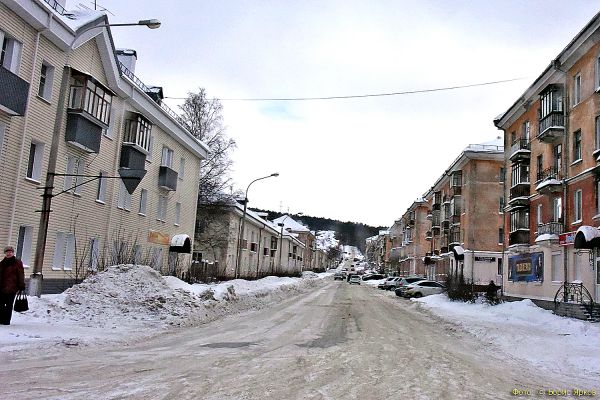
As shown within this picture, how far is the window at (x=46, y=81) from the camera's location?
19.2 meters

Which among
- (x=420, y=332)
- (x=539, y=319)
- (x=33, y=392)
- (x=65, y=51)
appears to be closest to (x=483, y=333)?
(x=420, y=332)

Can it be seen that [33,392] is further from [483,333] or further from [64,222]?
[64,222]

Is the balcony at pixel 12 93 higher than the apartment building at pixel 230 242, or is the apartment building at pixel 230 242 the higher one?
the balcony at pixel 12 93

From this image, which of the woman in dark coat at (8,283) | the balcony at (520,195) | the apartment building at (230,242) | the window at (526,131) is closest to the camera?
the woman in dark coat at (8,283)

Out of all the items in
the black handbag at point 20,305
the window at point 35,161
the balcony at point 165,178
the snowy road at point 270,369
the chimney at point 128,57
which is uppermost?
the chimney at point 128,57

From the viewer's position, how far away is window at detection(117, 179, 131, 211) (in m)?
26.6

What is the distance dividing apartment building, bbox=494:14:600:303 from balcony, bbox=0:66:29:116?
20.7 meters

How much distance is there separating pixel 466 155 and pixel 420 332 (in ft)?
115

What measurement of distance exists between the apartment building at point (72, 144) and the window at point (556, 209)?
19672 millimetres

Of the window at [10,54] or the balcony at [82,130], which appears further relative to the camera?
the balcony at [82,130]

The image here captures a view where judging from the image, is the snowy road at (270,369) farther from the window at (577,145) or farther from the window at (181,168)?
the window at (181,168)

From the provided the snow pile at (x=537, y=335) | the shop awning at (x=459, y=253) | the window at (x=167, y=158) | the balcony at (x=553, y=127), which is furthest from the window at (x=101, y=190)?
the shop awning at (x=459, y=253)

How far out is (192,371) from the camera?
767 centimetres

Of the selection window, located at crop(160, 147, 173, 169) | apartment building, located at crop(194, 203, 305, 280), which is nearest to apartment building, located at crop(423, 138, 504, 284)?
apartment building, located at crop(194, 203, 305, 280)
